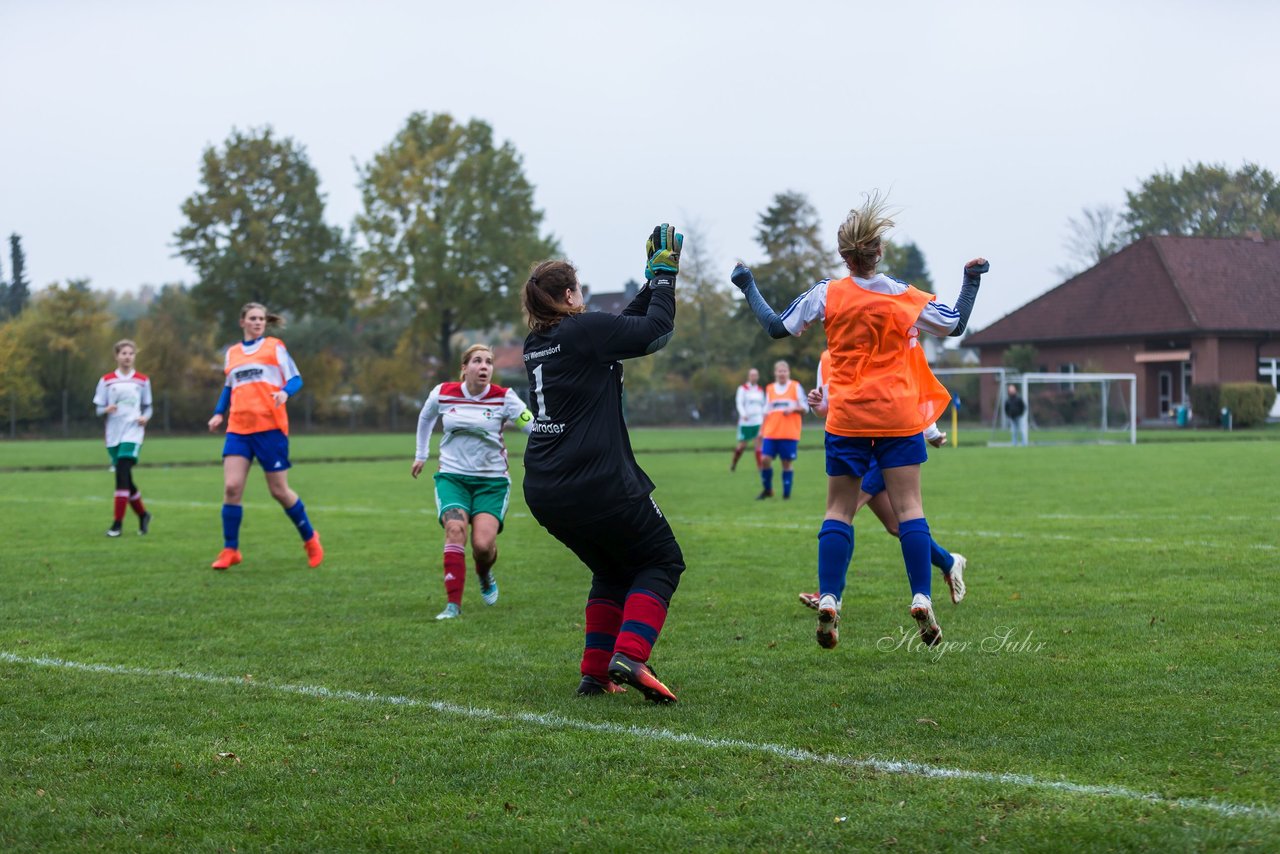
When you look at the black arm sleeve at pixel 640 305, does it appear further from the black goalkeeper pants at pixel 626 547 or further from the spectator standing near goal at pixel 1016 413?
the spectator standing near goal at pixel 1016 413

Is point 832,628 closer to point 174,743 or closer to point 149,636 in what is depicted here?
point 174,743

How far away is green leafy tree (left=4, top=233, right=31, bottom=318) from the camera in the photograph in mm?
55094

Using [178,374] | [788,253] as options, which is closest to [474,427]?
[178,374]

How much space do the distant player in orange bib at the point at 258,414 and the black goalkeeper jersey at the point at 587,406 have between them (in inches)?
230

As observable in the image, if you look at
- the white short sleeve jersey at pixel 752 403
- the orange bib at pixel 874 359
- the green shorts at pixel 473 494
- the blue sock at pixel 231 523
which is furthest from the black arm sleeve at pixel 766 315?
the white short sleeve jersey at pixel 752 403

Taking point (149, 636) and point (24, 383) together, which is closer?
point (149, 636)

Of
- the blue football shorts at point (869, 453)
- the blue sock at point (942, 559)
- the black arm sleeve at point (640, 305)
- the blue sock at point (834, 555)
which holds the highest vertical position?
the black arm sleeve at point (640, 305)

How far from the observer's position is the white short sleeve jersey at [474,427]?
28.8ft

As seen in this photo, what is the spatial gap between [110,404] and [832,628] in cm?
1084

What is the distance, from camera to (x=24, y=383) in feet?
174

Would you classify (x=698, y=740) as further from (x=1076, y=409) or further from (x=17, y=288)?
(x=17, y=288)

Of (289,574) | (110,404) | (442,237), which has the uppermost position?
(442,237)

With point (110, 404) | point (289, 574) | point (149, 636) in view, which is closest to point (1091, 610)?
point (149, 636)

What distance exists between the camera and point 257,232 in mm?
60469
